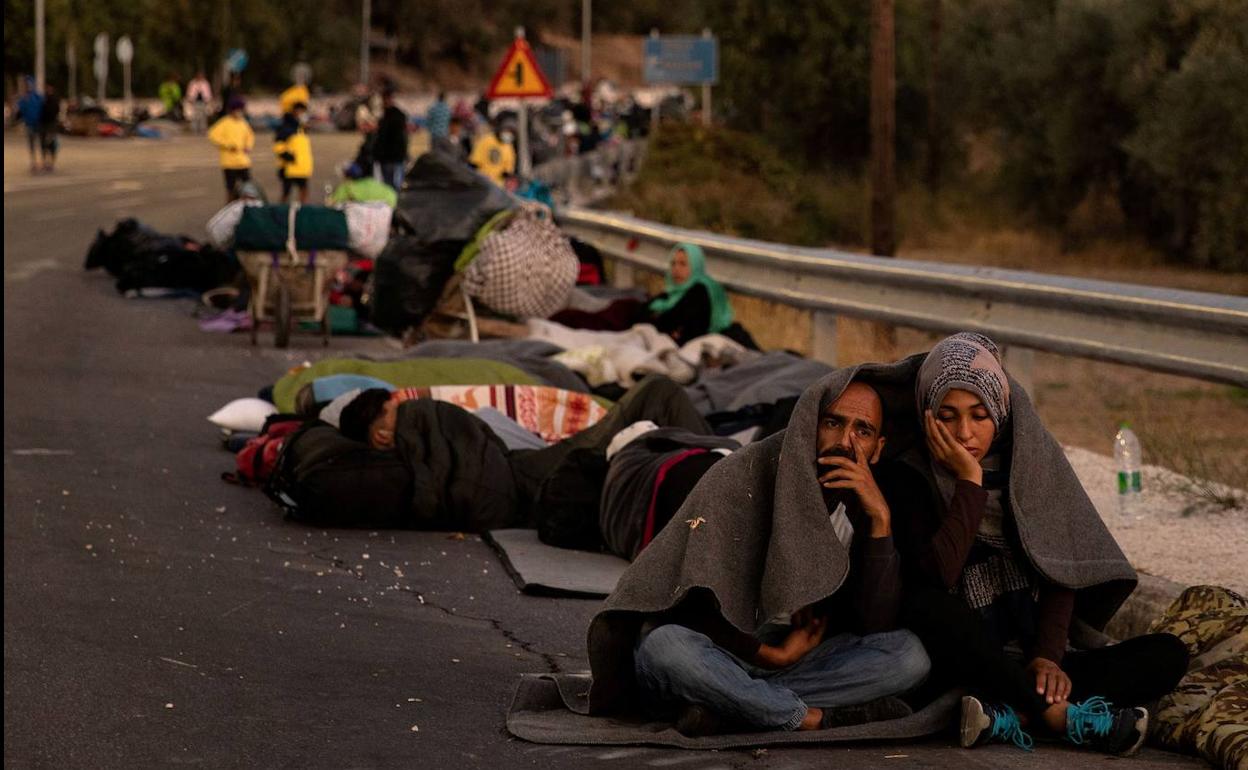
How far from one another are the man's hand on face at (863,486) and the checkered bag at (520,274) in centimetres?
1090

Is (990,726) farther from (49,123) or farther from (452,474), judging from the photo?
(49,123)

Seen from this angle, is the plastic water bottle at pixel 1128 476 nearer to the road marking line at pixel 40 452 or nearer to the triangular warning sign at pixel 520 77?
the road marking line at pixel 40 452

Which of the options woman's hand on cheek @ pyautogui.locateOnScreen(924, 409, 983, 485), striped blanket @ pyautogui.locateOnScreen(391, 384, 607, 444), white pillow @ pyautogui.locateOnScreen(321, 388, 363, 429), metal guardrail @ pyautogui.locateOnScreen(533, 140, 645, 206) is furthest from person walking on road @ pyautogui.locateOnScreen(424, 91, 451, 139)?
woman's hand on cheek @ pyautogui.locateOnScreen(924, 409, 983, 485)

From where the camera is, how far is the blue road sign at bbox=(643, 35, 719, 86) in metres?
49.1

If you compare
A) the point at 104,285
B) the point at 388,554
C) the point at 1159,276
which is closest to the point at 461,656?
the point at 388,554

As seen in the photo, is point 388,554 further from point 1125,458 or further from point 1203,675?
point 1203,675

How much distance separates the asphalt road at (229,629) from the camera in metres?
6.04

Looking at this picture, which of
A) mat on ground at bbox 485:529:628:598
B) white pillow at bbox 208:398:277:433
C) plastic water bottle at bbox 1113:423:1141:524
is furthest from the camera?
white pillow at bbox 208:398:277:433

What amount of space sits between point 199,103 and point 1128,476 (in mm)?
76568

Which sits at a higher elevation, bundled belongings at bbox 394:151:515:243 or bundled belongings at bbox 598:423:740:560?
bundled belongings at bbox 394:151:515:243

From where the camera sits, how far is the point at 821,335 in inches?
571

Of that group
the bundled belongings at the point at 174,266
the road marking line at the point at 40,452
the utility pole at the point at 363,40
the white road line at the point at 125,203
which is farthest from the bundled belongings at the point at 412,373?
the utility pole at the point at 363,40

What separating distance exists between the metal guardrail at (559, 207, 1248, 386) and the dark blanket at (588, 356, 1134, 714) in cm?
330

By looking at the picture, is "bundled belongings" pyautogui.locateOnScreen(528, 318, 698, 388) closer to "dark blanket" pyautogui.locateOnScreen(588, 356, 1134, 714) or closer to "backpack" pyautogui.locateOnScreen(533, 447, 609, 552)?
"backpack" pyautogui.locateOnScreen(533, 447, 609, 552)
